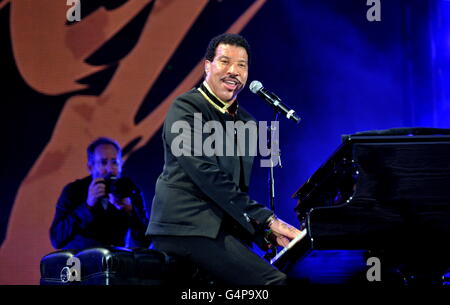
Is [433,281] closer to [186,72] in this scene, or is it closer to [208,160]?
[208,160]

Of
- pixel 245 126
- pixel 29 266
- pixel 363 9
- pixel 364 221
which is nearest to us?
pixel 364 221

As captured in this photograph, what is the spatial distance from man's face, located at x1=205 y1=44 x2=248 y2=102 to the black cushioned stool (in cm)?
81

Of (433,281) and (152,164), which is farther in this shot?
(152,164)

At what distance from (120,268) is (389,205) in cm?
111

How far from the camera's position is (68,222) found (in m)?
4.41

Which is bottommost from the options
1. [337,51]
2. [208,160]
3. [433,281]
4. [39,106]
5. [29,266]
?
[29,266]

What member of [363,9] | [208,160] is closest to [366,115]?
[363,9]

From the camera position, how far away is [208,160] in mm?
2562

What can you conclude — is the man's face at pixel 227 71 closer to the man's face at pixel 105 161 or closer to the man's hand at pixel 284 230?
the man's hand at pixel 284 230

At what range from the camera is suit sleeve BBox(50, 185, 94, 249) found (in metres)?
4.41

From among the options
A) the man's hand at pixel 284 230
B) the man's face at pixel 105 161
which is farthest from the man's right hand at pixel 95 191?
the man's hand at pixel 284 230

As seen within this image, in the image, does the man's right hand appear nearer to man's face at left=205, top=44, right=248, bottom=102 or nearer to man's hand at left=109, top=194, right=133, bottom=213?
man's hand at left=109, top=194, right=133, bottom=213

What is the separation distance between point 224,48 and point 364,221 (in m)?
1.10

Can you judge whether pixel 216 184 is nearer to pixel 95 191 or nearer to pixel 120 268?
pixel 120 268
